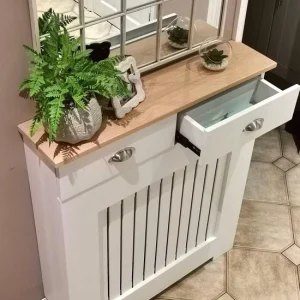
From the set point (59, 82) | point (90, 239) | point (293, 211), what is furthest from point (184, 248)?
point (59, 82)

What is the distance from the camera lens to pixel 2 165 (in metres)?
1.37

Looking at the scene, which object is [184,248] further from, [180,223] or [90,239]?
[90,239]

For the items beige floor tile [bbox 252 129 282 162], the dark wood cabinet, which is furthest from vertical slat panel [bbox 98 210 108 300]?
the dark wood cabinet

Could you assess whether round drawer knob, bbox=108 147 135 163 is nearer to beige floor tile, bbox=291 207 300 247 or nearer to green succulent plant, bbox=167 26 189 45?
green succulent plant, bbox=167 26 189 45

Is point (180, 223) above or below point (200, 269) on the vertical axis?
above

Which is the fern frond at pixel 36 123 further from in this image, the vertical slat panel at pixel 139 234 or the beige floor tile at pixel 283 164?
the beige floor tile at pixel 283 164

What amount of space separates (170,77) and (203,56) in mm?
124

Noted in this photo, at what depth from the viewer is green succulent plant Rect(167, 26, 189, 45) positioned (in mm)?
1529

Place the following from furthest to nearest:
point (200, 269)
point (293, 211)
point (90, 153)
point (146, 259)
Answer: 1. point (293, 211)
2. point (200, 269)
3. point (146, 259)
4. point (90, 153)

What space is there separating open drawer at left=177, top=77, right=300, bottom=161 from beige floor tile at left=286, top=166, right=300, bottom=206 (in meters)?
0.82

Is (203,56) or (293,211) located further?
(293,211)

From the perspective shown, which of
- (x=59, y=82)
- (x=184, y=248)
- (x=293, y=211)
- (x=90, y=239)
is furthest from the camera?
(x=293, y=211)

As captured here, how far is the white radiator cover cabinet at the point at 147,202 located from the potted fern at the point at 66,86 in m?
0.10

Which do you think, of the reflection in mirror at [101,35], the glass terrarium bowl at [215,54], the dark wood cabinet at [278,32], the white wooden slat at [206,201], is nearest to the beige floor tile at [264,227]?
the white wooden slat at [206,201]
